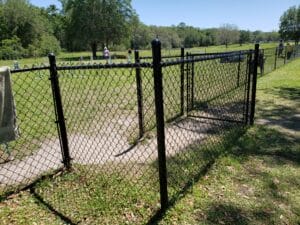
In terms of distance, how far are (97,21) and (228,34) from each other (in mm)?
67963

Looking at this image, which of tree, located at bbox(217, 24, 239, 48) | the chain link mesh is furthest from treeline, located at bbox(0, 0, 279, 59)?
tree, located at bbox(217, 24, 239, 48)

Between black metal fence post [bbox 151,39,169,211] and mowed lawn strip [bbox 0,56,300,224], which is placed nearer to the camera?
black metal fence post [bbox 151,39,169,211]

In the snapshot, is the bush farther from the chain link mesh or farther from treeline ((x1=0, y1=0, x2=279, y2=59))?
the chain link mesh

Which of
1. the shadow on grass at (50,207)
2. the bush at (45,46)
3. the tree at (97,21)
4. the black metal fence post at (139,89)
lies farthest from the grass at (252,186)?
the bush at (45,46)

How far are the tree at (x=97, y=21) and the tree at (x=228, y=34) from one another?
2284 inches

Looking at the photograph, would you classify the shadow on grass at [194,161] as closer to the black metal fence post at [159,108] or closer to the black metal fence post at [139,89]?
the black metal fence post at [159,108]

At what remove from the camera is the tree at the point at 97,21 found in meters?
42.6

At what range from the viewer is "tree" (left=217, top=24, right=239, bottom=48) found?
9697 centimetres

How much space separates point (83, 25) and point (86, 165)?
1662 inches

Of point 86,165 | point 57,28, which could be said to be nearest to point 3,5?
point 57,28

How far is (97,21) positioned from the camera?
4266cm

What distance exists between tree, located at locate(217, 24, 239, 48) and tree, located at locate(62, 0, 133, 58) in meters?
58.0

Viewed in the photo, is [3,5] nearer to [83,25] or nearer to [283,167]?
[83,25]

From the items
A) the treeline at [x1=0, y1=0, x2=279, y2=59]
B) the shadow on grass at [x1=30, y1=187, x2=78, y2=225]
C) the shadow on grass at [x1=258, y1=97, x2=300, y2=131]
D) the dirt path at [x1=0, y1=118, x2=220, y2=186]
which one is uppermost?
the treeline at [x1=0, y1=0, x2=279, y2=59]
